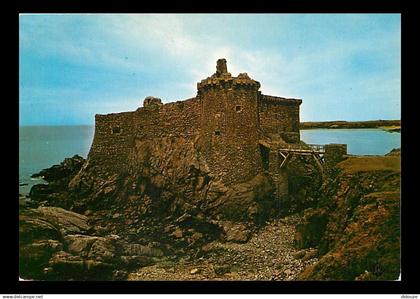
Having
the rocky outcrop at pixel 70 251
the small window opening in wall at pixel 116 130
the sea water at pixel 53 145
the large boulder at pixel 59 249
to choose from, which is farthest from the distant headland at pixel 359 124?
the large boulder at pixel 59 249

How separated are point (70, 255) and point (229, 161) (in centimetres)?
453

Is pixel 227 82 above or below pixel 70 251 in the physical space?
above

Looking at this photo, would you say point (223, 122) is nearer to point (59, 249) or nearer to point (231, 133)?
point (231, 133)

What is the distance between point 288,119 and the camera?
11.1 meters

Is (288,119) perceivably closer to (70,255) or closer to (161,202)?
(161,202)

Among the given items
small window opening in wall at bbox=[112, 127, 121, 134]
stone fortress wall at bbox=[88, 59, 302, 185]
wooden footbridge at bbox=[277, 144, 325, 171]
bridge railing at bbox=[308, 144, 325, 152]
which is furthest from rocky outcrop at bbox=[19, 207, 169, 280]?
bridge railing at bbox=[308, 144, 325, 152]

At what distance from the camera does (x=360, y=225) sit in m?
7.89

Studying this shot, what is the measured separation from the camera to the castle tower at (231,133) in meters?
10.3

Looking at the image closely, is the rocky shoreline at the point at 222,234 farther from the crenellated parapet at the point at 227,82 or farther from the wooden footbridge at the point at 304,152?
the crenellated parapet at the point at 227,82

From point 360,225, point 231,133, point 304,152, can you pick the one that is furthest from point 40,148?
point 360,225

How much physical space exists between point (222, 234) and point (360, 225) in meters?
3.41

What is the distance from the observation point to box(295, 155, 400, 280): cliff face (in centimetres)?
764

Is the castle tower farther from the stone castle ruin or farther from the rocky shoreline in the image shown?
the rocky shoreline
